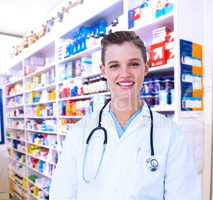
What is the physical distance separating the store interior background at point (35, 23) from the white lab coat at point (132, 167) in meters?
0.87

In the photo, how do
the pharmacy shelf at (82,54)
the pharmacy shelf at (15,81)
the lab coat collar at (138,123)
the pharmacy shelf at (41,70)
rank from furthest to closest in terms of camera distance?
1. the pharmacy shelf at (15,81)
2. the pharmacy shelf at (41,70)
3. the pharmacy shelf at (82,54)
4. the lab coat collar at (138,123)

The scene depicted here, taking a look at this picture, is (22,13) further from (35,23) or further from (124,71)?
(124,71)

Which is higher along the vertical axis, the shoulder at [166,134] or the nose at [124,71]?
the nose at [124,71]

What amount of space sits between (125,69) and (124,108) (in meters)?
0.22

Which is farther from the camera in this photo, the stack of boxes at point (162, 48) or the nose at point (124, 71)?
the stack of boxes at point (162, 48)

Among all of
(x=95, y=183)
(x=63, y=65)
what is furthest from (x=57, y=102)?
(x=95, y=183)

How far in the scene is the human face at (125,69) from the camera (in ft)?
3.87

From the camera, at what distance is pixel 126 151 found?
1183 mm

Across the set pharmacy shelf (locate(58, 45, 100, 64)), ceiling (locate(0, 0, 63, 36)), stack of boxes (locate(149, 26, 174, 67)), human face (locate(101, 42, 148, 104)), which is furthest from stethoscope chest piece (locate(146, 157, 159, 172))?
ceiling (locate(0, 0, 63, 36))

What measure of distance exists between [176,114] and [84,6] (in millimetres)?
1713

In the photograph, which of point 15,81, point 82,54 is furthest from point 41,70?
point 15,81

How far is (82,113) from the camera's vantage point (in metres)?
2.83

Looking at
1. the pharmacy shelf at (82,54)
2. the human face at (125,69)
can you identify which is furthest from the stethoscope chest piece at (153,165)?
the pharmacy shelf at (82,54)

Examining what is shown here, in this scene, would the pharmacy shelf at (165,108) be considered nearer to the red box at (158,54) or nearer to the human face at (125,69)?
the red box at (158,54)
